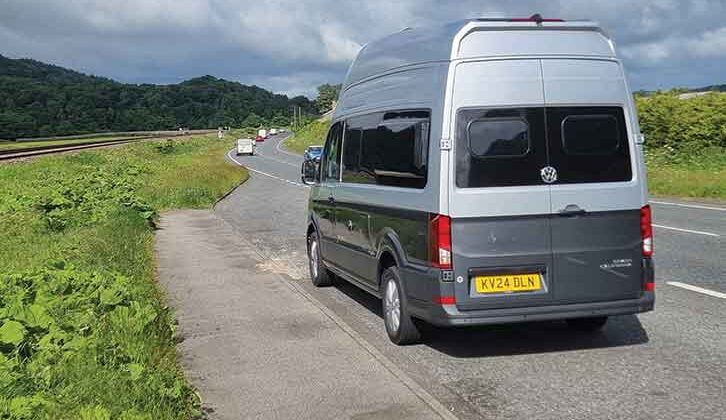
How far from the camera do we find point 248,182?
3469cm

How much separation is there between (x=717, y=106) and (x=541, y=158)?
24.4m

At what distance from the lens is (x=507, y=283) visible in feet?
19.9

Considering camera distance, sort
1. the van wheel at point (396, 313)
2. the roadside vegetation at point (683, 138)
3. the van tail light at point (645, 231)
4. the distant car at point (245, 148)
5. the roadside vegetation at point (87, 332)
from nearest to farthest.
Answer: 1. the roadside vegetation at point (87, 332)
2. the van tail light at point (645, 231)
3. the van wheel at point (396, 313)
4. the roadside vegetation at point (683, 138)
5. the distant car at point (245, 148)

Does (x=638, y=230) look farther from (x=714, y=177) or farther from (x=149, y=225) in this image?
(x=714, y=177)

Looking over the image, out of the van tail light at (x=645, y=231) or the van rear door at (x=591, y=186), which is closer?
the van rear door at (x=591, y=186)

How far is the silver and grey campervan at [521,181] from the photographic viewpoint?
19.8ft

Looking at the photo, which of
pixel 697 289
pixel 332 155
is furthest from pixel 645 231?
pixel 332 155

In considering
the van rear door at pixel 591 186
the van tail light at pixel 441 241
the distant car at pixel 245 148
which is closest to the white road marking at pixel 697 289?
the van rear door at pixel 591 186

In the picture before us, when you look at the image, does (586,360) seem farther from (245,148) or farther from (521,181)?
(245,148)

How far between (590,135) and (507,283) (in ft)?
4.53

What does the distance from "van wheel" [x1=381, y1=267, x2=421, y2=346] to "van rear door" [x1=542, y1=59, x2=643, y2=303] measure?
4.27 feet

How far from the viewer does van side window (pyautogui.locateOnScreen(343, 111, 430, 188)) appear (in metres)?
6.43

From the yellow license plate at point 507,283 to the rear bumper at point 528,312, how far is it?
149 millimetres

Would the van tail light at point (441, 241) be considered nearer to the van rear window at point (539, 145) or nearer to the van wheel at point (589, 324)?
the van rear window at point (539, 145)
